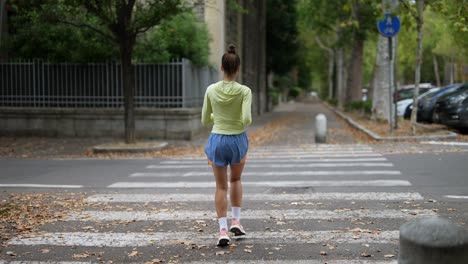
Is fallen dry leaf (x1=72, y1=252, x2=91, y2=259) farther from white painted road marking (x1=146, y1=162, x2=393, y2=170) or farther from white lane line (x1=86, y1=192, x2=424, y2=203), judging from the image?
white painted road marking (x1=146, y1=162, x2=393, y2=170)

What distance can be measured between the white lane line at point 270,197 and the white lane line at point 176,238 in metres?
1.95

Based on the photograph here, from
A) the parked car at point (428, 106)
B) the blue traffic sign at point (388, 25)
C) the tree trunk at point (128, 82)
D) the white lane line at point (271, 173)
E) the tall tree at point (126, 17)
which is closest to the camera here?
the white lane line at point (271, 173)

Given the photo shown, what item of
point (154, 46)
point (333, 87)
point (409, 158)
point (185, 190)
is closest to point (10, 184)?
point (185, 190)

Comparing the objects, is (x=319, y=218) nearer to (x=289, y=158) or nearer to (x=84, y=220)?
(x=84, y=220)

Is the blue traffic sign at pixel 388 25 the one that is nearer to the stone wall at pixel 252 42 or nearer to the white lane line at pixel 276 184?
the white lane line at pixel 276 184

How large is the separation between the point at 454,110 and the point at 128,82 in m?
9.77

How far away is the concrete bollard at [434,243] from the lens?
12.1 ft

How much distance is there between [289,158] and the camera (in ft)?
44.2

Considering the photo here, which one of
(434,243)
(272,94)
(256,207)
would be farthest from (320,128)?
(272,94)

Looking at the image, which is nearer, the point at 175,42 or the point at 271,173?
the point at 271,173

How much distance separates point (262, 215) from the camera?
7.34 m

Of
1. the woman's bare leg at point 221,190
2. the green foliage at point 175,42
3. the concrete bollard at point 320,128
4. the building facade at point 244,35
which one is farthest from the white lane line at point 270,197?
the building facade at point 244,35

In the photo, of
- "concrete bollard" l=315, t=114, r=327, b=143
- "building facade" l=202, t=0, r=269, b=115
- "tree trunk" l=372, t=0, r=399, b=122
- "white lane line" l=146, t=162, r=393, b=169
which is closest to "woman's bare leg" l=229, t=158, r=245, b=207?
"white lane line" l=146, t=162, r=393, b=169

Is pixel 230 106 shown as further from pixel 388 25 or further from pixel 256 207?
pixel 388 25
